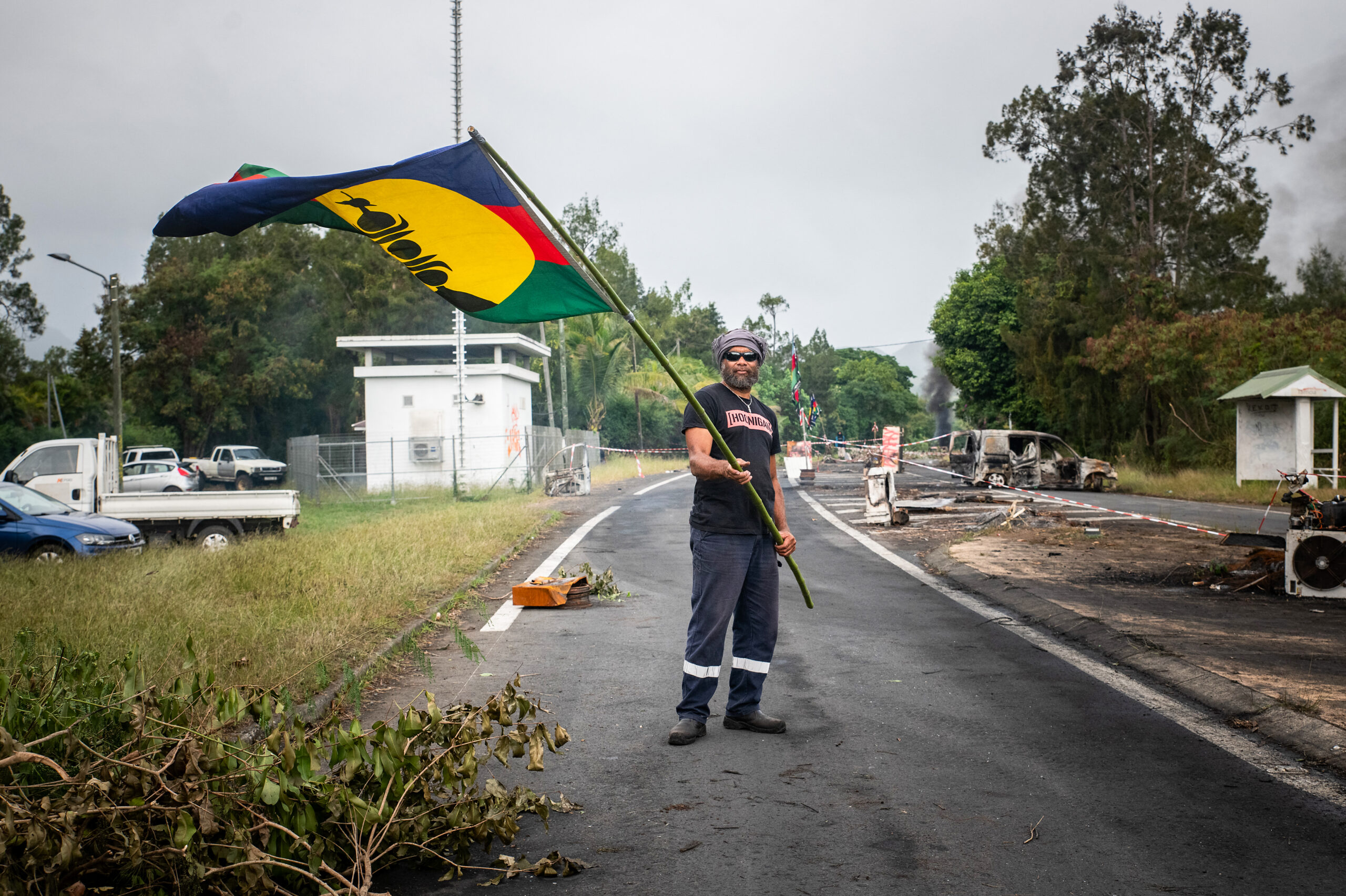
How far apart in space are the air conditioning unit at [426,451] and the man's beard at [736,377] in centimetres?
2818

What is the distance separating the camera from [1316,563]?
8.53 m

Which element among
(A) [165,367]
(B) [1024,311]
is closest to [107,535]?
(B) [1024,311]

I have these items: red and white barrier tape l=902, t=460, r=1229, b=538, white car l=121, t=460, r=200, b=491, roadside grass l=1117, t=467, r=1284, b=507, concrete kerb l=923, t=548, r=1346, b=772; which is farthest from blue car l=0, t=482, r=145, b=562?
white car l=121, t=460, r=200, b=491

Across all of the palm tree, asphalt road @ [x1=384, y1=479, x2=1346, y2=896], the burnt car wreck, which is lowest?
asphalt road @ [x1=384, y1=479, x2=1346, y2=896]

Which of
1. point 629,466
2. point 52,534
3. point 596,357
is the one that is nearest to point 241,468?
point 596,357

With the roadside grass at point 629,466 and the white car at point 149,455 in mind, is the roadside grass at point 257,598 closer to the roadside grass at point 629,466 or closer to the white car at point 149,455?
the roadside grass at point 629,466

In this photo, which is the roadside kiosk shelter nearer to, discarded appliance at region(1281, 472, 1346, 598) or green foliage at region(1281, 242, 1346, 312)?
discarded appliance at region(1281, 472, 1346, 598)

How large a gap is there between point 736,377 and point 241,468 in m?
38.4

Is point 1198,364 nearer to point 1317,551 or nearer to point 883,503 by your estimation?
point 883,503

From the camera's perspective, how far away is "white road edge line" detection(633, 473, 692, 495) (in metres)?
28.0

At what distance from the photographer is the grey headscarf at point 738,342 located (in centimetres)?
526

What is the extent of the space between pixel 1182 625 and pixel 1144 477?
21825mm

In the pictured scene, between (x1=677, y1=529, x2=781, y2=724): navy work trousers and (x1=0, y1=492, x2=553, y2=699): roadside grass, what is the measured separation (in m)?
2.19

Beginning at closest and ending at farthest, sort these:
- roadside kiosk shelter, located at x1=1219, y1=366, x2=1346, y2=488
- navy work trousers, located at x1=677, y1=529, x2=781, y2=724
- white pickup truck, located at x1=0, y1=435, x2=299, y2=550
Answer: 1. navy work trousers, located at x1=677, y1=529, x2=781, y2=724
2. white pickup truck, located at x1=0, y1=435, x2=299, y2=550
3. roadside kiosk shelter, located at x1=1219, y1=366, x2=1346, y2=488
